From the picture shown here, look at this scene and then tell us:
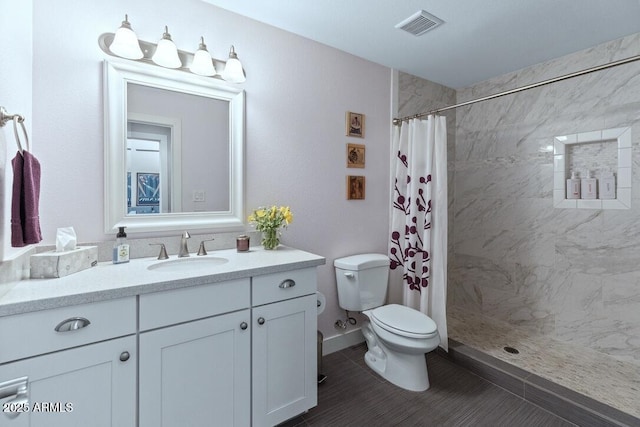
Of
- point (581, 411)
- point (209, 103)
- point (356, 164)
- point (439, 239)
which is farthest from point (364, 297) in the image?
point (209, 103)

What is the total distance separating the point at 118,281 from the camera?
1190mm

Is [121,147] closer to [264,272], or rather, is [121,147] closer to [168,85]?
[168,85]

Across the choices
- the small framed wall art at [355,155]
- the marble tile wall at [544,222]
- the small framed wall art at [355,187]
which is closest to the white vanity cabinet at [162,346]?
the small framed wall art at [355,187]

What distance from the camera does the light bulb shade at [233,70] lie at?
1.76 metres

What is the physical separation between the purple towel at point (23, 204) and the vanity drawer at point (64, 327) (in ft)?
0.91

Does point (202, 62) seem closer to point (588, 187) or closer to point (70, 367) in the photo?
point (70, 367)

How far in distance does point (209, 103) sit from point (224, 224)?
2.48 ft

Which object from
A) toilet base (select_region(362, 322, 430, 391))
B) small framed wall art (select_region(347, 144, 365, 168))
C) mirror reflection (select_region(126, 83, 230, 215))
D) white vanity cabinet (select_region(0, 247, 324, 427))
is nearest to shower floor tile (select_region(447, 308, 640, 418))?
toilet base (select_region(362, 322, 430, 391))

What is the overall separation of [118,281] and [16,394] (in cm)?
42

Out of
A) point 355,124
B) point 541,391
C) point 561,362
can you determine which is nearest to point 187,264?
point 355,124

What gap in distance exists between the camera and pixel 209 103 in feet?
6.00

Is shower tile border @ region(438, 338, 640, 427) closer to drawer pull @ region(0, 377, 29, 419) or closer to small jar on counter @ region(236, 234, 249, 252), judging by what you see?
small jar on counter @ region(236, 234, 249, 252)

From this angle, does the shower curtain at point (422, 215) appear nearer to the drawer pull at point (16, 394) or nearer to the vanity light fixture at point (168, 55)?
the vanity light fixture at point (168, 55)

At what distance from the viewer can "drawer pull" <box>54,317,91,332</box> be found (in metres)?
1.02
